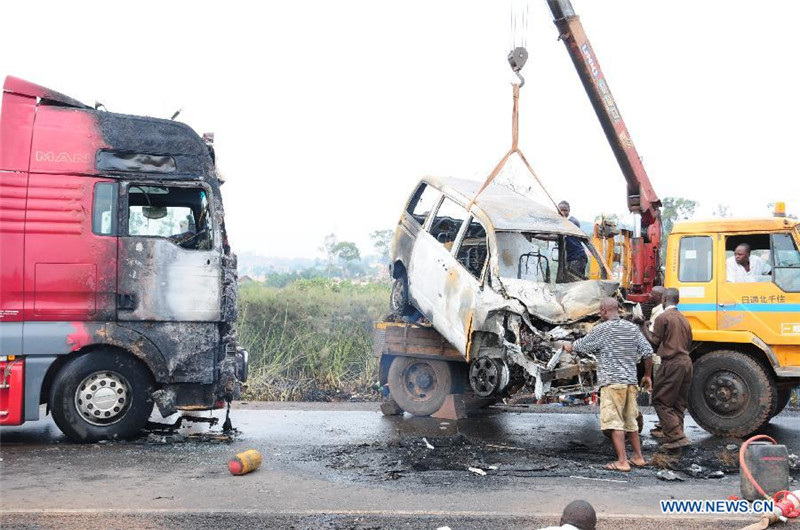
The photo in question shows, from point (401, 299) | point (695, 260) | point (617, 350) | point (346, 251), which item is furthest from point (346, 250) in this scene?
point (617, 350)

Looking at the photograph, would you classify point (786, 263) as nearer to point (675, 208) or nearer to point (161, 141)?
point (161, 141)

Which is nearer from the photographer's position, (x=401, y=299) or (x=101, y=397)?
(x=101, y=397)

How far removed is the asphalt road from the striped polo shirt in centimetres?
87

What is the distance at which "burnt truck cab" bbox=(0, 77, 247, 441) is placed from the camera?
755 cm

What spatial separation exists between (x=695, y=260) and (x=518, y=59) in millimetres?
3260

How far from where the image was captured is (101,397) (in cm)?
766

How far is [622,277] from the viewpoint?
10.4 metres

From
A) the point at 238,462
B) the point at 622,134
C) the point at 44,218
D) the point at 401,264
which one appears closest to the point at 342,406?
the point at 401,264

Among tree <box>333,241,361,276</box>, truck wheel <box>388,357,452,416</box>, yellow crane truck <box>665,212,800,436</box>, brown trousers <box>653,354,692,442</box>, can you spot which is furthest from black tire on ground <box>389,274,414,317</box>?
tree <box>333,241,361,276</box>

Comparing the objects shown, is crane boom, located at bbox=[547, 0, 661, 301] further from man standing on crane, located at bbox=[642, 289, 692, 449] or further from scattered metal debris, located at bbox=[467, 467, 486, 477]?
scattered metal debris, located at bbox=[467, 467, 486, 477]

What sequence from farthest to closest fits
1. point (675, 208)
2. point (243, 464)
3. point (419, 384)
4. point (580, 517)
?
1. point (675, 208)
2. point (419, 384)
3. point (243, 464)
4. point (580, 517)

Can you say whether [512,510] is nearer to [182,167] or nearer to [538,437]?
[538,437]

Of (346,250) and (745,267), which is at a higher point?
(346,250)

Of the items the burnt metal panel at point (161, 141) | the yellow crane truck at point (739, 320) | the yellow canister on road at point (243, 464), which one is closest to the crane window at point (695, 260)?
the yellow crane truck at point (739, 320)
